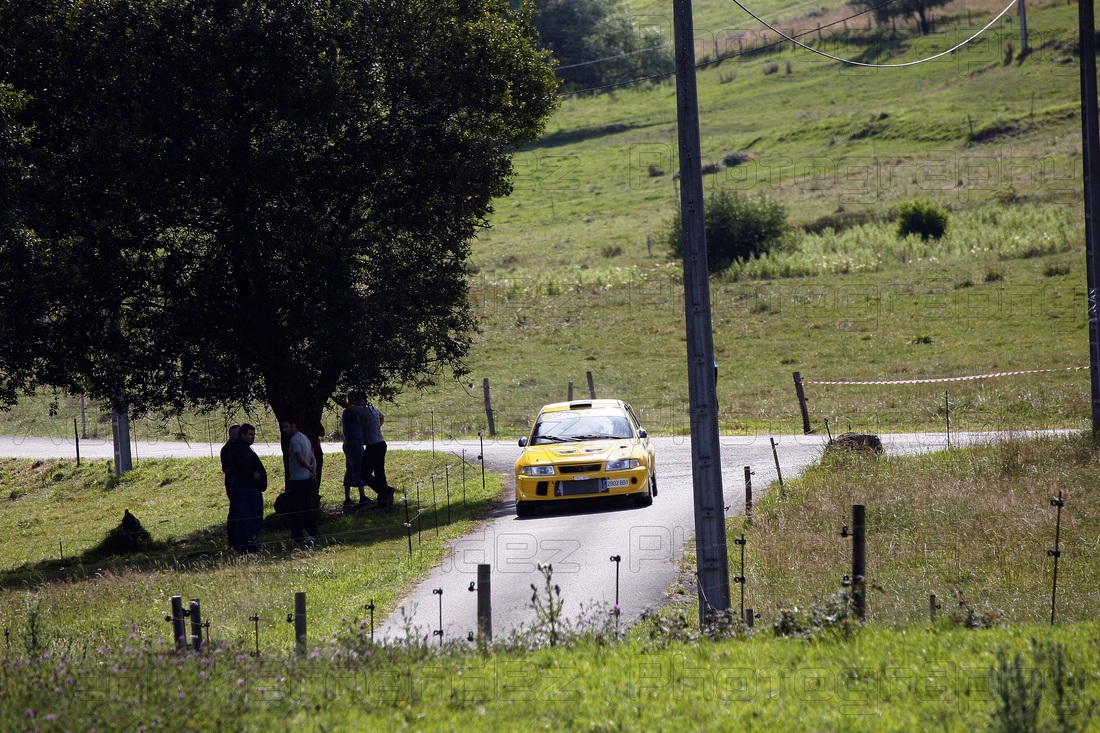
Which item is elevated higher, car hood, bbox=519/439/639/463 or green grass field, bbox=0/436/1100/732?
car hood, bbox=519/439/639/463

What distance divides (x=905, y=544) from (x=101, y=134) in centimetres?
1222

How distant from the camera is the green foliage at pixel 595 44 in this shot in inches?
4562

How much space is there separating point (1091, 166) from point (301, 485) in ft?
42.1

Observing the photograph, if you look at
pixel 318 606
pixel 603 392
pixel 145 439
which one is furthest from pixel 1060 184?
pixel 318 606

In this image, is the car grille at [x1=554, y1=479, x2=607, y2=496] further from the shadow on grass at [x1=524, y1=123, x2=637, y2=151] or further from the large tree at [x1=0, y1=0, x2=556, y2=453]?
the shadow on grass at [x1=524, y1=123, x2=637, y2=151]

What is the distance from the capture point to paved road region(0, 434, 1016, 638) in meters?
10.2

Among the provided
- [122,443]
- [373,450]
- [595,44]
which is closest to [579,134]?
[595,44]

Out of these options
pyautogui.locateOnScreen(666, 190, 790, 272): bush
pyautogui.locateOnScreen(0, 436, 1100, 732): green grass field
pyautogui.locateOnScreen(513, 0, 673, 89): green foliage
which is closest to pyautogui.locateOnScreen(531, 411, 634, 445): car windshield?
pyautogui.locateOnScreen(0, 436, 1100, 732): green grass field

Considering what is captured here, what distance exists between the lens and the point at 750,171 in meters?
79.9

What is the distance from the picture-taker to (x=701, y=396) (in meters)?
8.62

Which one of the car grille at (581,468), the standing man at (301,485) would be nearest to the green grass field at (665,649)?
the standing man at (301,485)

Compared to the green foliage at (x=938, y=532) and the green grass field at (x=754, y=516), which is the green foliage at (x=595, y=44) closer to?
the green grass field at (x=754, y=516)

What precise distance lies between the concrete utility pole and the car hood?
693 cm

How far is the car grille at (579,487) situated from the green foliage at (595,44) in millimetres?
101247
